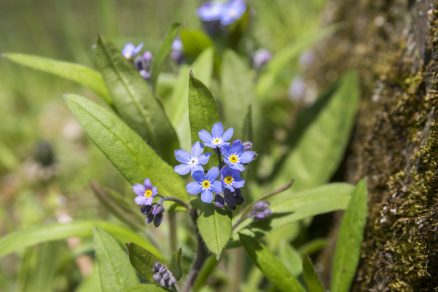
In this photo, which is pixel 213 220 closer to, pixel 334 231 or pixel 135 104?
pixel 135 104

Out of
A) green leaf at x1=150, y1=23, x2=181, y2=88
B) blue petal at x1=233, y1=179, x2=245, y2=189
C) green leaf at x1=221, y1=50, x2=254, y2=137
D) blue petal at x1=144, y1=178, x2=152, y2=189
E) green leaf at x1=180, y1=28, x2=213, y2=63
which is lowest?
blue petal at x1=233, y1=179, x2=245, y2=189

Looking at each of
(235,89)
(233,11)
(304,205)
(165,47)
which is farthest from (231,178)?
(233,11)

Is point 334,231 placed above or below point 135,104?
below

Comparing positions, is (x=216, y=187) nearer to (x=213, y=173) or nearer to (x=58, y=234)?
(x=213, y=173)

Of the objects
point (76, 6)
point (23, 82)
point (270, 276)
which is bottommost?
point (270, 276)

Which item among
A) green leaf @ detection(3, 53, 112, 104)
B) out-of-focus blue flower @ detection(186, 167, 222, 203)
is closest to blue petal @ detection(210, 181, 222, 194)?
out-of-focus blue flower @ detection(186, 167, 222, 203)

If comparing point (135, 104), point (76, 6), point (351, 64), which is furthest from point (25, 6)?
point (135, 104)

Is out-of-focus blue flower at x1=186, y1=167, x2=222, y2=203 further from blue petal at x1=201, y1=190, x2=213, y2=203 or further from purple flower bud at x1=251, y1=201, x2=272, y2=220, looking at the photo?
purple flower bud at x1=251, y1=201, x2=272, y2=220
